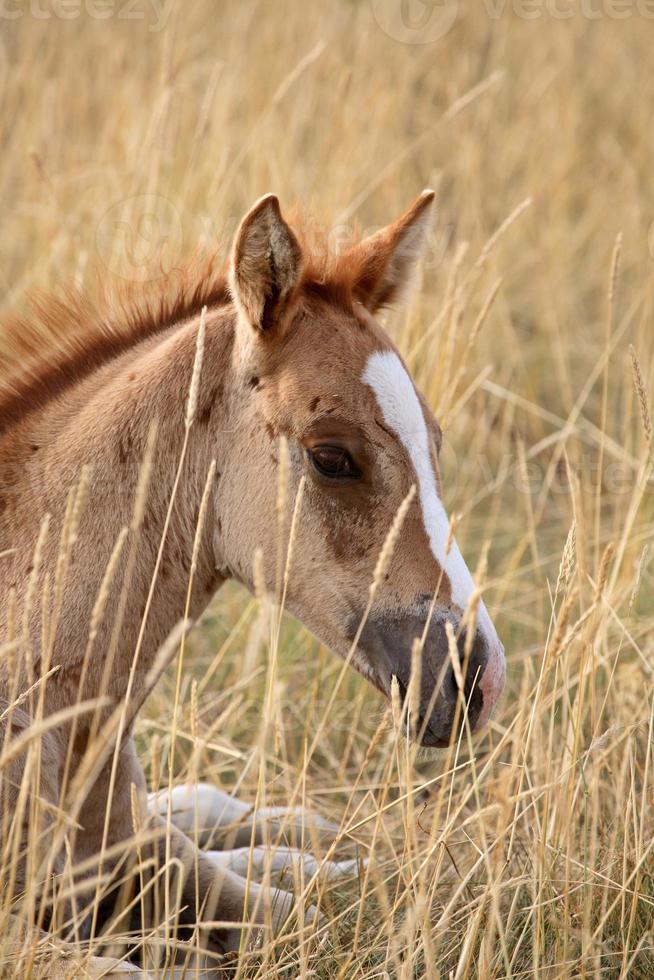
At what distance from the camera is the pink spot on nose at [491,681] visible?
2.33 m

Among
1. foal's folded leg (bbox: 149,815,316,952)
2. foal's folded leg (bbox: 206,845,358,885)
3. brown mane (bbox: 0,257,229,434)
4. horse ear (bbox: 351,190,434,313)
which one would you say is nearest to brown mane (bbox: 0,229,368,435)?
brown mane (bbox: 0,257,229,434)

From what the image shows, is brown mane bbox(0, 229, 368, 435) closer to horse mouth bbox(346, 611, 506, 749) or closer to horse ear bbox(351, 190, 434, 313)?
horse ear bbox(351, 190, 434, 313)

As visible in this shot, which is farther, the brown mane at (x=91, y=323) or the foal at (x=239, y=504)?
the brown mane at (x=91, y=323)

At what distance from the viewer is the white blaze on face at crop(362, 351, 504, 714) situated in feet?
7.69

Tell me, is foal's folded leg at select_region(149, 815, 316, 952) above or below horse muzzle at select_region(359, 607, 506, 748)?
below

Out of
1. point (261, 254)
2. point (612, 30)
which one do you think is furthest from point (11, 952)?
point (612, 30)

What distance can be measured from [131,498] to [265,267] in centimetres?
62

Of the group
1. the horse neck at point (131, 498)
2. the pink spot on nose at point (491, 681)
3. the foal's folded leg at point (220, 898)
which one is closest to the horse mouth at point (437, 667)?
the pink spot on nose at point (491, 681)

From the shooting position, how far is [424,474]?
245 cm

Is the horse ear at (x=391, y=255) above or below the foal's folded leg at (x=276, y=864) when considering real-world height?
above

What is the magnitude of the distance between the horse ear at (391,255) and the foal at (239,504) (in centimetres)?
15

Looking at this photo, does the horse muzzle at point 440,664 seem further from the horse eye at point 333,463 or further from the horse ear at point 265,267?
the horse ear at point 265,267

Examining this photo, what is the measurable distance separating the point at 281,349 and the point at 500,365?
3.81 meters

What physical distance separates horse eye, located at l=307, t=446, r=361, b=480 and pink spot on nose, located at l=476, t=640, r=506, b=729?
0.50 meters
